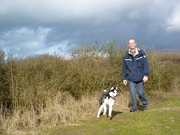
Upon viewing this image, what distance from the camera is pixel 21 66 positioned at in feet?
29.5

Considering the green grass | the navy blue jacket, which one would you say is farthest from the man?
the green grass

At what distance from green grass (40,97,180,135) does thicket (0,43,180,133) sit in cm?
154

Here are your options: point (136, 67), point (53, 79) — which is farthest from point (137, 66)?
point (53, 79)

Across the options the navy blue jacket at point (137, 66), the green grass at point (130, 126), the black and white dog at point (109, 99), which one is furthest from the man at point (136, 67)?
the green grass at point (130, 126)

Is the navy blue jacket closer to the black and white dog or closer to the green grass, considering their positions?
the black and white dog

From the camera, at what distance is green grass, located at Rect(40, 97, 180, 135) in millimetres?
5727

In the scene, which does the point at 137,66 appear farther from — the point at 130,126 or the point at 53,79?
the point at 53,79

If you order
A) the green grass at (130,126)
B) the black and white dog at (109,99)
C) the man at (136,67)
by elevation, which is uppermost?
the man at (136,67)

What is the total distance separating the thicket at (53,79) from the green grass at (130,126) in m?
1.54

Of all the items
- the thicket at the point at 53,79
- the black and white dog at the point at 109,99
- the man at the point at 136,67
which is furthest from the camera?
the thicket at the point at 53,79

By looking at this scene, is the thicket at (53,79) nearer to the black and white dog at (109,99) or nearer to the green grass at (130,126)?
the green grass at (130,126)

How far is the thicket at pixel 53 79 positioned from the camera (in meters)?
8.15

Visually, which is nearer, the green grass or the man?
the green grass

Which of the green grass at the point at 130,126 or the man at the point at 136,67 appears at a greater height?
the man at the point at 136,67
